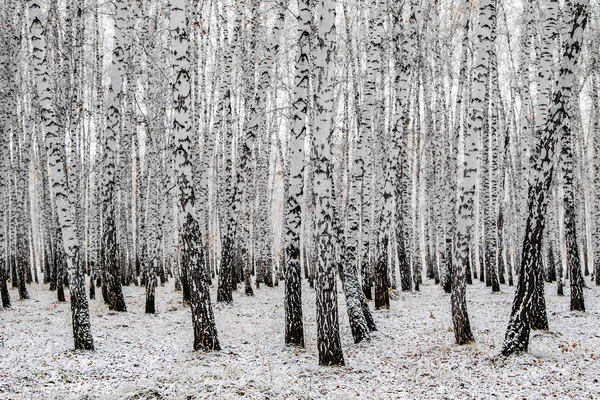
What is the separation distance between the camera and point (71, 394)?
20.1 ft

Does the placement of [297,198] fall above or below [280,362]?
above

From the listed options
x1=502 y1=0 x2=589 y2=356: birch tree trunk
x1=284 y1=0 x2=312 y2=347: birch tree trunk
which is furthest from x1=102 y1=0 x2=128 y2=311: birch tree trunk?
A: x1=502 y1=0 x2=589 y2=356: birch tree trunk

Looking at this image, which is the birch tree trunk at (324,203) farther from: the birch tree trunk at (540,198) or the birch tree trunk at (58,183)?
the birch tree trunk at (58,183)

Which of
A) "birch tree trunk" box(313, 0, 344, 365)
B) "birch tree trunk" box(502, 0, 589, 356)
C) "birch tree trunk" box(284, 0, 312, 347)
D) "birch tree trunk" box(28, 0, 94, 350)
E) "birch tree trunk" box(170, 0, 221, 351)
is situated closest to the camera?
"birch tree trunk" box(502, 0, 589, 356)

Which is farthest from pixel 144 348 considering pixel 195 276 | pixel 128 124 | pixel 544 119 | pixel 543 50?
pixel 543 50

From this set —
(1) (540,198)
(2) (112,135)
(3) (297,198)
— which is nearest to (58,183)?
(2) (112,135)

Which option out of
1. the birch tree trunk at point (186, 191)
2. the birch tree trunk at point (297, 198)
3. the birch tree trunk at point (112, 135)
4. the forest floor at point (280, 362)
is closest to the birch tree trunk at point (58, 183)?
the forest floor at point (280, 362)

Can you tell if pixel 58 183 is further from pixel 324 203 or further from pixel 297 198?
pixel 324 203

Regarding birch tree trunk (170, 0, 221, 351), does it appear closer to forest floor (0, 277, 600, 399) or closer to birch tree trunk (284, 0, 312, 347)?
forest floor (0, 277, 600, 399)

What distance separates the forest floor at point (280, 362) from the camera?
20.9 ft

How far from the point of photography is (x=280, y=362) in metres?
7.95

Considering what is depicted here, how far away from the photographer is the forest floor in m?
6.37

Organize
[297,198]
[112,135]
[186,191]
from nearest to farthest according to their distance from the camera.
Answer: [186,191] → [297,198] → [112,135]

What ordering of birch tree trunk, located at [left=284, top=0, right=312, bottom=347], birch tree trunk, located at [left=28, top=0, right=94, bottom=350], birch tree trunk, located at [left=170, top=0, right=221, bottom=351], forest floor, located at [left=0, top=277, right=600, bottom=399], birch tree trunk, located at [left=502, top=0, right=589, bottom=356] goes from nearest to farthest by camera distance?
forest floor, located at [left=0, top=277, right=600, bottom=399]
birch tree trunk, located at [left=502, top=0, right=589, bottom=356]
birch tree trunk, located at [left=28, top=0, right=94, bottom=350]
birch tree trunk, located at [left=170, top=0, right=221, bottom=351]
birch tree trunk, located at [left=284, top=0, right=312, bottom=347]
